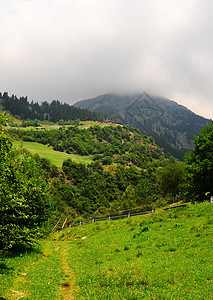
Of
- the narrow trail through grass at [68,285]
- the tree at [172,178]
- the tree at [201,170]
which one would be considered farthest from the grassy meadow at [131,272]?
the tree at [172,178]

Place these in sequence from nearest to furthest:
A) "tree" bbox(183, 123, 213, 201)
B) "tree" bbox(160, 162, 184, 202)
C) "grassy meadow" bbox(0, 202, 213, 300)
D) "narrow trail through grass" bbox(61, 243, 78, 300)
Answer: "grassy meadow" bbox(0, 202, 213, 300) < "narrow trail through grass" bbox(61, 243, 78, 300) < "tree" bbox(183, 123, 213, 201) < "tree" bbox(160, 162, 184, 202)

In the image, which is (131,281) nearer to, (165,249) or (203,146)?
(165,249)

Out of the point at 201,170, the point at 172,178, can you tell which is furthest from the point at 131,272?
the point at 172,178

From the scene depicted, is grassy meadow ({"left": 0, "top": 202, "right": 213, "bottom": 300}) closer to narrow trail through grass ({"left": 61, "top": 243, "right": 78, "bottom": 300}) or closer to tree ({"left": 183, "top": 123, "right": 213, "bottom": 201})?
narrow trail through grass ({"left": 61, "top": 243, "right": 78, "bottom": 300})

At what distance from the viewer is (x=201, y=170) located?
3225cm

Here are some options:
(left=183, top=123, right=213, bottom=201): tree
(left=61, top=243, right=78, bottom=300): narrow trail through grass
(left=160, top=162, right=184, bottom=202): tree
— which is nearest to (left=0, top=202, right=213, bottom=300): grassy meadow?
(left=61, top=243, right=78, bottom=300): narrow trail through grass

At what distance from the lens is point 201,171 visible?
32.6 meters

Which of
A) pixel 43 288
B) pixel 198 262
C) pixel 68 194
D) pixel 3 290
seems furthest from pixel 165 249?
pixel 68 194

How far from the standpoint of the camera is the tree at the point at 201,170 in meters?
32.0

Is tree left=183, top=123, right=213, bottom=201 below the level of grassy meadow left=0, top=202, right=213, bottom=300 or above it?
above

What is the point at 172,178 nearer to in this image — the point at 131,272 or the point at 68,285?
the point at 131,272

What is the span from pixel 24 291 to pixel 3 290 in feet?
4.34

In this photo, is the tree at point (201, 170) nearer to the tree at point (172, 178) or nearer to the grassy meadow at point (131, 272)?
the grassy meadow at point (131, 272)

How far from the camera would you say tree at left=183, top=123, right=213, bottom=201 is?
31969 mm
